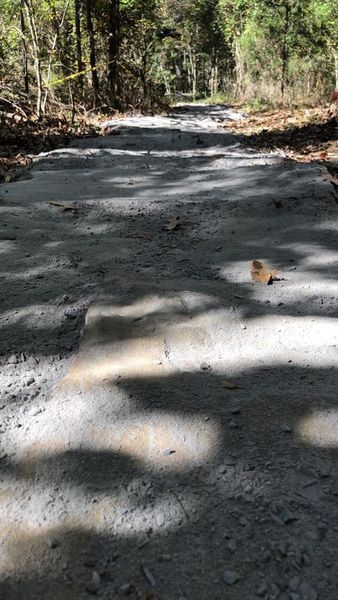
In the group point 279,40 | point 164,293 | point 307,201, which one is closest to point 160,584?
point 164,293

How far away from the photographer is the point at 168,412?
1.51 meters

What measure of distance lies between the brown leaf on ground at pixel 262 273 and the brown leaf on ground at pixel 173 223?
748mm

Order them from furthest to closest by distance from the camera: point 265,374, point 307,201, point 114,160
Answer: point 114,160
point 307,201
point 265,374

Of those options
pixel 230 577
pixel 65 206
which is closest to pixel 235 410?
pixel 230 577

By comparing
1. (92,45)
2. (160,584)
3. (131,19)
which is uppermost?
(131,19)

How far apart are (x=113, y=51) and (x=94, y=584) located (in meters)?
14.3

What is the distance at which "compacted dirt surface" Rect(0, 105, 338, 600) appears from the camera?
3.60ft

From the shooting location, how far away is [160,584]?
3.45ft

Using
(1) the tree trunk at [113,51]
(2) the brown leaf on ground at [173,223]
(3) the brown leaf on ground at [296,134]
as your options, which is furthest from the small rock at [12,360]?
(1) the tree trunk at [113,51]

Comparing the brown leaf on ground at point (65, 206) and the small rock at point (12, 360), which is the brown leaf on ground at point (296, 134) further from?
the small rock at point (12, 360)

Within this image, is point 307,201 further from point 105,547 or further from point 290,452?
point 105,547

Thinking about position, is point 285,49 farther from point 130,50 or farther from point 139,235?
point 139,235

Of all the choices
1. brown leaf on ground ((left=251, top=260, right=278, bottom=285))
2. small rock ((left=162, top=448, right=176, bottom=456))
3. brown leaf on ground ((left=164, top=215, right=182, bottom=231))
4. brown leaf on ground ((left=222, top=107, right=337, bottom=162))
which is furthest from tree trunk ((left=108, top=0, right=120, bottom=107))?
small rock ((left=162, top=448, right=176, bottom=456))

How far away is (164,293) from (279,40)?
706 inches
